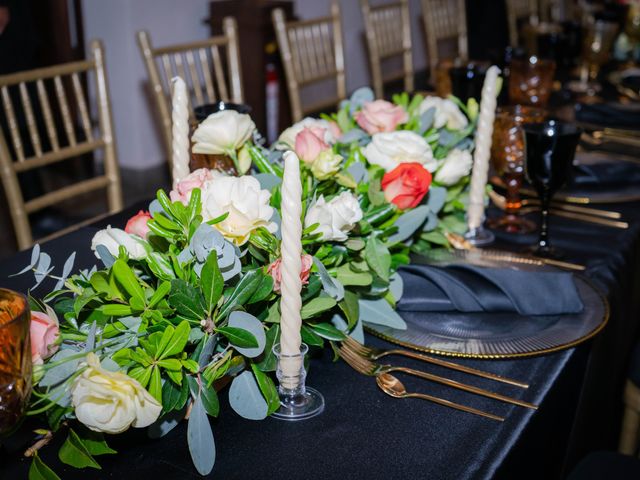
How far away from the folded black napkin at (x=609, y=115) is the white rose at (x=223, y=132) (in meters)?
1.25

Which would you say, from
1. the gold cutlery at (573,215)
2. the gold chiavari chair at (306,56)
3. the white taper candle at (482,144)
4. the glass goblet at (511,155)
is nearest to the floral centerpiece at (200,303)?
the white taper candle at (482,144)

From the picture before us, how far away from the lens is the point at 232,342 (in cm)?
71

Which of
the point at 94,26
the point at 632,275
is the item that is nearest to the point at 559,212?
the point at 632,275

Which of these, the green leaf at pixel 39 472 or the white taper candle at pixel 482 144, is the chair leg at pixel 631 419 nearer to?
the white taper candle at pixel 482 144

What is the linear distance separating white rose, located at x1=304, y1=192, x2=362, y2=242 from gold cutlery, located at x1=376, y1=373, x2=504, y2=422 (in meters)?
0.17

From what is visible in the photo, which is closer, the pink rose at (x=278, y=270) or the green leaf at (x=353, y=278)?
the pink rose at (x=278, y=270)

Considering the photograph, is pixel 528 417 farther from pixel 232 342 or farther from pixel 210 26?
pixel 210 26

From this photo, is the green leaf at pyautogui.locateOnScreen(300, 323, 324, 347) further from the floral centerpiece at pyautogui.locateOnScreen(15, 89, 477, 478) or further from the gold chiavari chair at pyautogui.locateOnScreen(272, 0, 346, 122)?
the gold chiavari chair at pyautogui.locateOnScreen(272, 0, 346, 122)

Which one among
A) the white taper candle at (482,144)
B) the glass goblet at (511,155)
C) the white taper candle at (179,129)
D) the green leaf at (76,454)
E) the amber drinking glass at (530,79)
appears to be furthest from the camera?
the amber drinking glass at (530,79)

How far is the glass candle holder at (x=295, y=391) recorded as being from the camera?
0.74 m

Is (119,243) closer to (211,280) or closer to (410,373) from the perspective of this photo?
(211,280)

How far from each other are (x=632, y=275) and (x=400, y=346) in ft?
1.85

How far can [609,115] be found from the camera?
6.26 ft

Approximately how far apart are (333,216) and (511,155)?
0.61 metres
